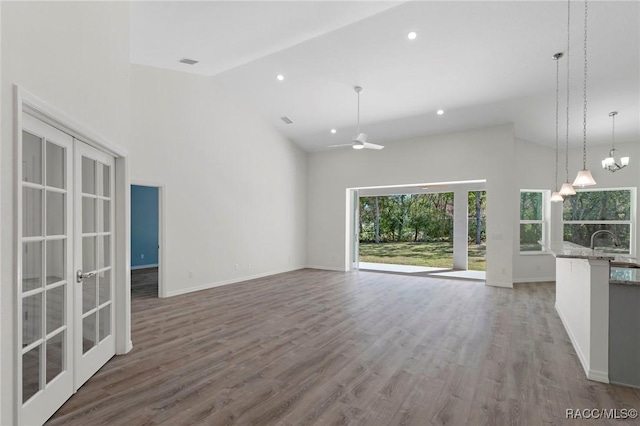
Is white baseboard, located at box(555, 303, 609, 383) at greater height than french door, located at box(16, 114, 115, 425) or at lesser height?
lesser

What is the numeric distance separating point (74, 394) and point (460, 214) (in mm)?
8726

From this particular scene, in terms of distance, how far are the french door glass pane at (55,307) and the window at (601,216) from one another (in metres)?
9.33

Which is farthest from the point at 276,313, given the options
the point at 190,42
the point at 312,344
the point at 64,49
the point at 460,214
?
the point at 460,214

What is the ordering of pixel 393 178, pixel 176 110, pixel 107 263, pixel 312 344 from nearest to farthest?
pixel 107 263
pixel 312 344
pixel 176 110
pixel 393 178

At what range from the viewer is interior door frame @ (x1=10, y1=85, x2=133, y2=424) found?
5.66ft

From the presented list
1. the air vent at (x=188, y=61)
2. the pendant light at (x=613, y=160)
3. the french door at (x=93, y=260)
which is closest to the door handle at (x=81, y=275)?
the french door at (x=93, y=260)

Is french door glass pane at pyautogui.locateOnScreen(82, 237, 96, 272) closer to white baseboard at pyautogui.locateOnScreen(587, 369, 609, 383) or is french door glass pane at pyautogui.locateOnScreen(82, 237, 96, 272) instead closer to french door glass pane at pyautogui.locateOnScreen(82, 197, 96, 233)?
french door glass pane at pyautogui.locateOnScreen(82, 197, 96, 233)

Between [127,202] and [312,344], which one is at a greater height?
[127,202]

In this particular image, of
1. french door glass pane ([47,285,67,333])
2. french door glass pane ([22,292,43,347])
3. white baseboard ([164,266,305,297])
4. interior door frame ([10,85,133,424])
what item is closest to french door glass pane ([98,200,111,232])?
interior door frame ([10,85,133,424])

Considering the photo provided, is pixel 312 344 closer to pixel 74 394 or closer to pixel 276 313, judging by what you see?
pixel 276 313

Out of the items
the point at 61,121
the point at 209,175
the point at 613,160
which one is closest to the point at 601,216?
the point at 613,160

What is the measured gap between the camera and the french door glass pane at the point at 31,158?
1921 millimetres

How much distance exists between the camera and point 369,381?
8.87 feet

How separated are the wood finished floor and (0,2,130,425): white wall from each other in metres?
1.11
